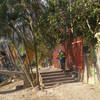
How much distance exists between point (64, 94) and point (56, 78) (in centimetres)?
356

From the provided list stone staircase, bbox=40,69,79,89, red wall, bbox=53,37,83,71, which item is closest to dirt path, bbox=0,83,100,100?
stone staircase, bbox=40,69,79,89

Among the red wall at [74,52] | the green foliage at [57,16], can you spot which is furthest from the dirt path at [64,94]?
the green foliage at [57,16]

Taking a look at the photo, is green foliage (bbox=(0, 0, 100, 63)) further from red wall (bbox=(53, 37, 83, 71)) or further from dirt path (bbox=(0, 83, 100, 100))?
dirt path (bbox=(0, 83, 100, 100))

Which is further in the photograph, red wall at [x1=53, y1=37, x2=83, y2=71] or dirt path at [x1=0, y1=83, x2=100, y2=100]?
red wall at [x1=53, y1=37, x2=83, y2=71]

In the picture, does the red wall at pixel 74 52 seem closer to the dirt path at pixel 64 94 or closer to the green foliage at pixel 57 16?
the green foliage at pixel 57 16

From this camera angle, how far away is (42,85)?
15.0m

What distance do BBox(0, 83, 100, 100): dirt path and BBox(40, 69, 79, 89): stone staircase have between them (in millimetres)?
776

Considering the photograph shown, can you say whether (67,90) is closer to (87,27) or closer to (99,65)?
(99,65)

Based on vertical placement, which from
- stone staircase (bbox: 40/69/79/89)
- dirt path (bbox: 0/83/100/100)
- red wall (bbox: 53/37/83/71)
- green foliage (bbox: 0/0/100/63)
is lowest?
dirt path (bbox: 0/83/100/100)

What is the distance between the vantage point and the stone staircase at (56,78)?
15234mm

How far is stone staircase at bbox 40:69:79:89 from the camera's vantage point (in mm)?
15234

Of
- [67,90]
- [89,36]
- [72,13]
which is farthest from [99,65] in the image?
[72,13]

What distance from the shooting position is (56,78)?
16.1 m

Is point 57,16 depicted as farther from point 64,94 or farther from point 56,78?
point 64,94
